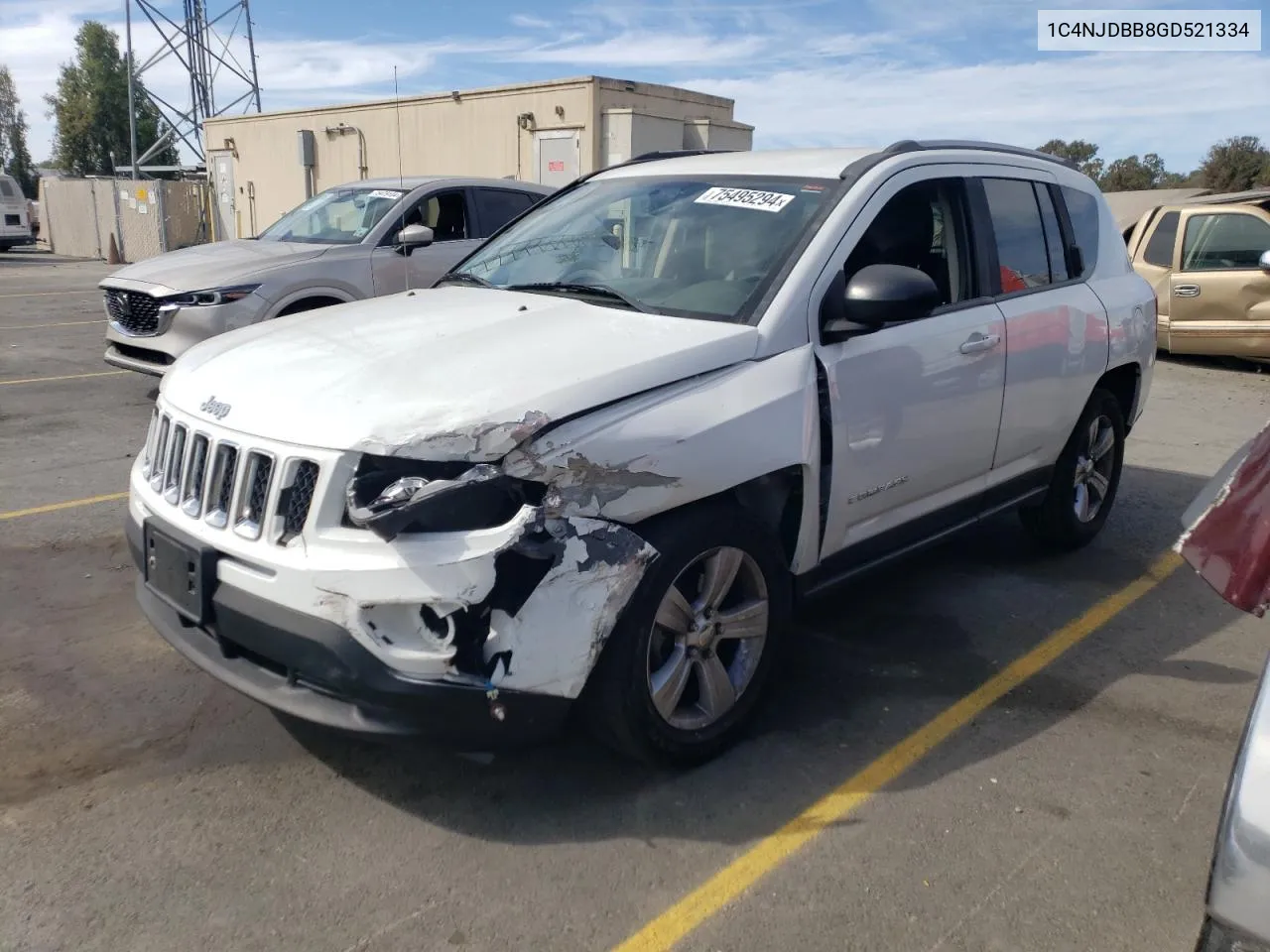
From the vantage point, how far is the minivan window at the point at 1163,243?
40.0ft

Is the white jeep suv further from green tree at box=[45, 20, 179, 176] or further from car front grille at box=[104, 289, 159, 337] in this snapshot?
green tree at box=[45, 20, 179, 176]

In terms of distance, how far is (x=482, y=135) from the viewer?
2078cm

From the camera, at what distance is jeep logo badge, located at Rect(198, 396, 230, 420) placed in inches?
120

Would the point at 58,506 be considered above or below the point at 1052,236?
below

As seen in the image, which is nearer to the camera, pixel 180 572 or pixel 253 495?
pixel 253 495

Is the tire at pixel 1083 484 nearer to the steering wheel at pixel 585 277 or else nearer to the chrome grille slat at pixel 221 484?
the steering wheel at pixel 585 277

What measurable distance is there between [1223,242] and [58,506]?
11.8 meters

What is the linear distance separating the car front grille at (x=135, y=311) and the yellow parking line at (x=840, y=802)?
6510mm

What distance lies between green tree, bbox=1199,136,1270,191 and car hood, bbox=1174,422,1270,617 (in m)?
32.8

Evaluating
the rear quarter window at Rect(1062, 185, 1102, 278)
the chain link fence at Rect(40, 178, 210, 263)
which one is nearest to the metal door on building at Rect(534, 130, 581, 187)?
the chain link fence at Rect(40, 178, 210, 263)

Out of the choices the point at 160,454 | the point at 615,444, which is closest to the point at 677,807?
the point at 615,444

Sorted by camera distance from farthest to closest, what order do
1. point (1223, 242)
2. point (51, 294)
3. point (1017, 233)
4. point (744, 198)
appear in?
point (51, 294) < point (1223, 242) < point (1017, 233) < point (744, 198)

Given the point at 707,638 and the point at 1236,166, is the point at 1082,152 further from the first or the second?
the point at 707,638

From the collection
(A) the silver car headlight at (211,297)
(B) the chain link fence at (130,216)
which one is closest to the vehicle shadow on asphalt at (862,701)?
(A) the silver car headlight at (211,297)
